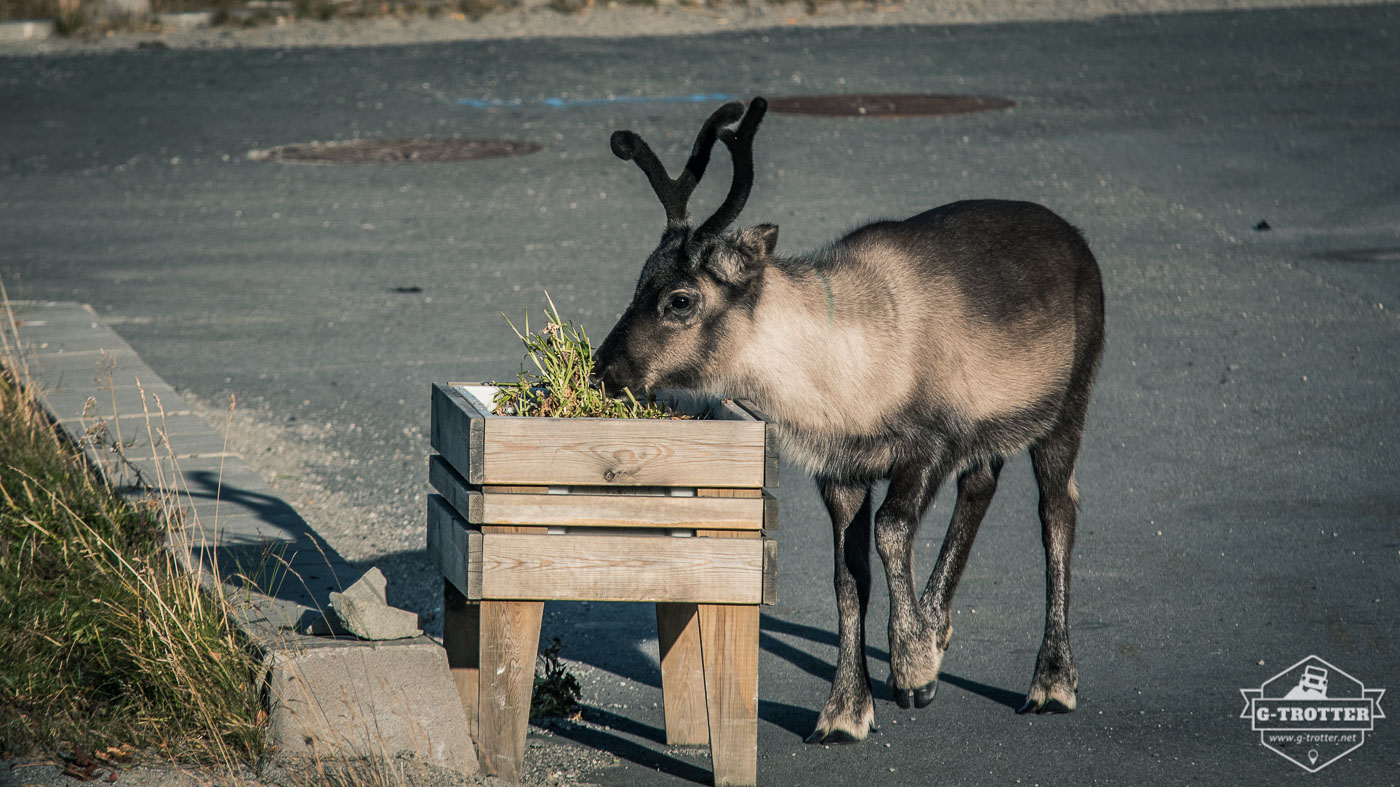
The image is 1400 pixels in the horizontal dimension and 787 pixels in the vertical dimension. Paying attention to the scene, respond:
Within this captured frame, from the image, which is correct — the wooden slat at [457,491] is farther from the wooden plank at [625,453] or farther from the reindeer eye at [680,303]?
the reindeer eye at [680,303]

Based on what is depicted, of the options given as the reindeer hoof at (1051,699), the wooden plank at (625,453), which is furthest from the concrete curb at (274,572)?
the reindeer hoof at (1051,699)

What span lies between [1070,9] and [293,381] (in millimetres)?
15483

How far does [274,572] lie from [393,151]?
11.1m

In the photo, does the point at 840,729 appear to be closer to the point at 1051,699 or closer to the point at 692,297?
the point at 1051,699

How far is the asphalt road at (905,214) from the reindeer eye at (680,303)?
4.77ft

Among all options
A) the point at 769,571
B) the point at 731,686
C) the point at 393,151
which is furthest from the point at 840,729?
the point at 393,151

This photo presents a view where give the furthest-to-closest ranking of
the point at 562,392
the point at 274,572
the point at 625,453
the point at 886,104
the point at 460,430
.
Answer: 1. the point at 886,104
2. the point at 274,572
3. the point at 562,392
4. the point at 460,430
5. the point at 625,453

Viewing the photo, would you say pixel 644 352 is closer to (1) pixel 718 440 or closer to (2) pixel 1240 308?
(1) pixel 718 440

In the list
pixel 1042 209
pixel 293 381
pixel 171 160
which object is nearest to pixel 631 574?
pixel 1042 209

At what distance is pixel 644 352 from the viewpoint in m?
5.18

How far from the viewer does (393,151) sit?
1602 cm

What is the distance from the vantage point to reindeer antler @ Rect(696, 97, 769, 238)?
16.7 ft

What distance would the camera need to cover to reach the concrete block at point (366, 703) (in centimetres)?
456

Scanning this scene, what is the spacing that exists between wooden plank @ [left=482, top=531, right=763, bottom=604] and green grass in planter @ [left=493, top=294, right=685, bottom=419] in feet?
1.48
